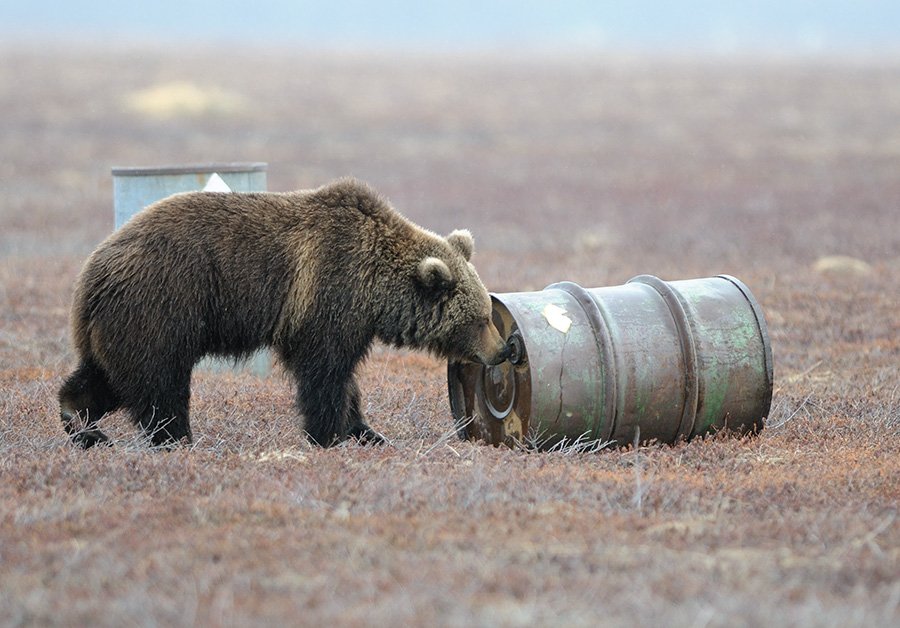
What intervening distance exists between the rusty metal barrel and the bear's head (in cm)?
14

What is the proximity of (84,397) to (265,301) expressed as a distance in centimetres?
125

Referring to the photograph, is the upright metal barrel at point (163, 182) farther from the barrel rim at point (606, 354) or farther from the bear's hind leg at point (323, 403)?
the barrel rim at point (606, 354)

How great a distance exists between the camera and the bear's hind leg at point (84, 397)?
7.17 meters

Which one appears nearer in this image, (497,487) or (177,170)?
(497,487)

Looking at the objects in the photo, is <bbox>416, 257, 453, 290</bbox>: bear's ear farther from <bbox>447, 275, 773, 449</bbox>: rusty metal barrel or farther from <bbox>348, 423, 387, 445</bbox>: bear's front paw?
<bbox>348, 423, 387, 445</bbox>: bear's front paw

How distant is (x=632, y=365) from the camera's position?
7012 millimetres

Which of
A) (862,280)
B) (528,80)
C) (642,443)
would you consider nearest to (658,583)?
(642,443)

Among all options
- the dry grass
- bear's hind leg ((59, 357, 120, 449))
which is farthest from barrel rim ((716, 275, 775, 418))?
bear's hind leg ((59, 357, 120, 449))

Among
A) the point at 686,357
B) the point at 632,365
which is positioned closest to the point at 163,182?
the point at 632,365

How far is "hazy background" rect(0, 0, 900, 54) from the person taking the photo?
147 meters

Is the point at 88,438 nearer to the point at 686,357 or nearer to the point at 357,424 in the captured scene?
the point at 357,424

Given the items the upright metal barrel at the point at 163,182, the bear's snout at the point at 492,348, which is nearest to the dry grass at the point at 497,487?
the bear's snout at the point at 492,348

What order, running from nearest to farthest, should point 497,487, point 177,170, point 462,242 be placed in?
point 497,487 < point 462,242 < point 177,170

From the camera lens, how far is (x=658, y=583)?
4.45 meters
